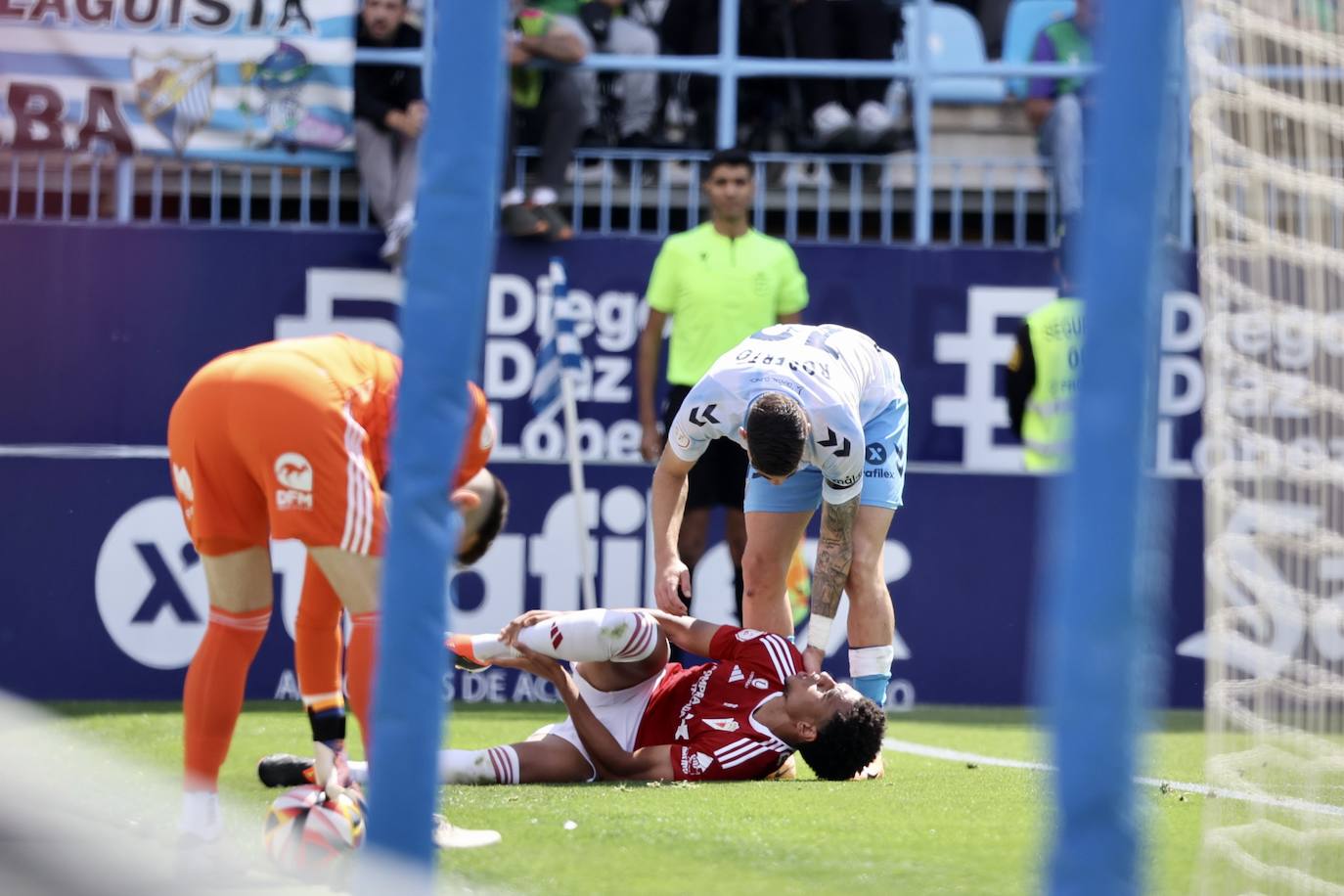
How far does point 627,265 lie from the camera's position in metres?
10.8

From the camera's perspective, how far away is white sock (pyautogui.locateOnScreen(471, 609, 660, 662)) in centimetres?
644

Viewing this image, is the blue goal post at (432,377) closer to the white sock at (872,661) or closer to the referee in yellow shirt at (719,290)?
the white sock at (872,661)

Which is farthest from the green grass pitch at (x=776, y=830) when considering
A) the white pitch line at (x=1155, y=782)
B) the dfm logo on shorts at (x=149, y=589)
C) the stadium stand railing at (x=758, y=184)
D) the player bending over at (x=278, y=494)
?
the stadium stand railing at (x=758, y=184)

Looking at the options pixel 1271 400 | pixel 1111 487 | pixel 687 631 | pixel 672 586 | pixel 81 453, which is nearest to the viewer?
pixel 1111 487

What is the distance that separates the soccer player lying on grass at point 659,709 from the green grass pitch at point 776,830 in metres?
0.15

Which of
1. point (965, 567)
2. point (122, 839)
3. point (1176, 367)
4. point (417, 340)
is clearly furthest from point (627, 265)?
point (417, 340)

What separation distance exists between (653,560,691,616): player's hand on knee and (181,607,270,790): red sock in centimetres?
204

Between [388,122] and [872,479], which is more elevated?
→ [388,122]

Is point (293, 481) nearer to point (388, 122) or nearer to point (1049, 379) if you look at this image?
point (1049, 379)

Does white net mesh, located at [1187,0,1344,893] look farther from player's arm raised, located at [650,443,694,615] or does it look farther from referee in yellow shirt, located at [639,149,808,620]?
referee in yellow shirt, located at [639,149,808,620]

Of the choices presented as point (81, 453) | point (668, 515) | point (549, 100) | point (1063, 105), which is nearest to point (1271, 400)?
point (668, 515)

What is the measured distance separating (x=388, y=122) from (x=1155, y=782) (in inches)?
237

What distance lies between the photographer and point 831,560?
7289 mm

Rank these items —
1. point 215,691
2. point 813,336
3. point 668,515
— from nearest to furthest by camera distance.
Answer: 1. point 215,691
2. point 668,515
3. point 813,336
